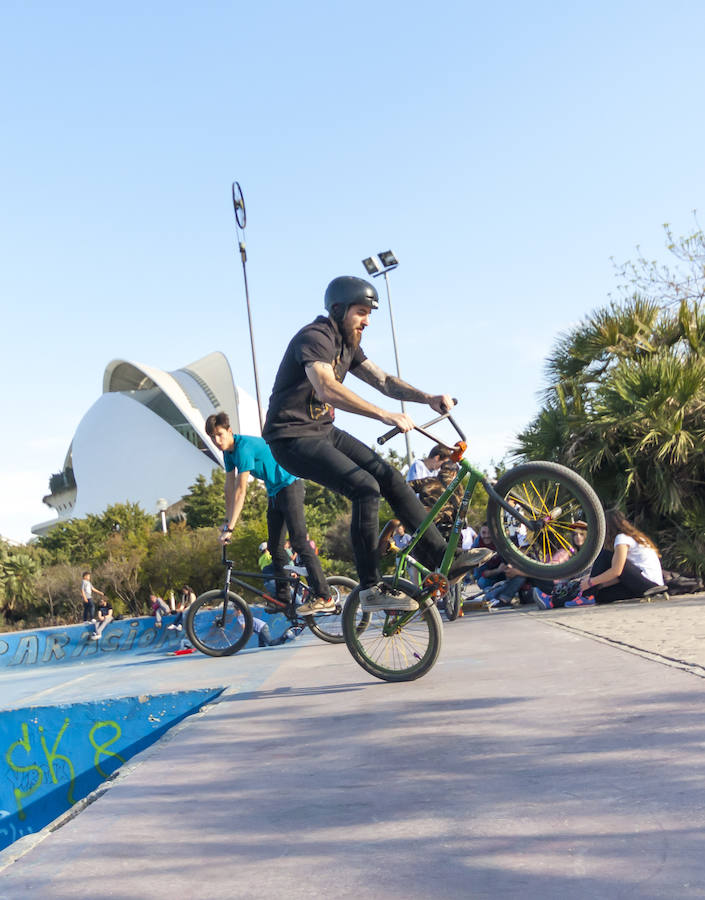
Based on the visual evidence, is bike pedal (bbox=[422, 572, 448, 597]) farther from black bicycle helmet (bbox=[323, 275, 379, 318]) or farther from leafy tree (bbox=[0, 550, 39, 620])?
leafy tree (bbox=[0, 550, 39, 620])

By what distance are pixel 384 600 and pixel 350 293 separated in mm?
1628

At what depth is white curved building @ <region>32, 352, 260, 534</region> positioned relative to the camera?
2756 inches

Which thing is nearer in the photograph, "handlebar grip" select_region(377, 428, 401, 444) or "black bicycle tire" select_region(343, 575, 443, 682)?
"handlebar grip" select_region(377, 428, 401, 444)

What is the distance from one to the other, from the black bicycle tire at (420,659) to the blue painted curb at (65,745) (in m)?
1.11

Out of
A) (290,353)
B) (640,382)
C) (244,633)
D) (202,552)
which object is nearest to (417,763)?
(290,353)

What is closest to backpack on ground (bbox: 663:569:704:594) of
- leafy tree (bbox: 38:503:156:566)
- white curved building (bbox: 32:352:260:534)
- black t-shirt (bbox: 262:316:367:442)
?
black t-shirt (bbox: 262:316:367:442)

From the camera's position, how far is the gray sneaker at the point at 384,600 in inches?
167

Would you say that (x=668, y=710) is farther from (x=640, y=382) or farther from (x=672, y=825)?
(x=640, y=382)

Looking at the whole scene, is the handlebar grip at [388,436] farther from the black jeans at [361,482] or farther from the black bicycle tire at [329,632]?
the black bicycle tire at [329,632]

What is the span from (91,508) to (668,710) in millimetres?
76476

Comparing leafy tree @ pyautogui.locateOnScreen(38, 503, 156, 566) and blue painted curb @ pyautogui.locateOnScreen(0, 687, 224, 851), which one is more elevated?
leafy tree @ pyautogui.locateOnScreen(38, 503, 156, 566)

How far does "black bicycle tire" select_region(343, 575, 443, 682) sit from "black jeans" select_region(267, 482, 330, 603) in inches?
43.1

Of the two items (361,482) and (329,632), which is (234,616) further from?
(361,482)

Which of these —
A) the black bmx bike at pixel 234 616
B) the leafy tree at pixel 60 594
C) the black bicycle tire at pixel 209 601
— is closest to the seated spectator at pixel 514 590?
the black bmx bike at pixel 234 616
